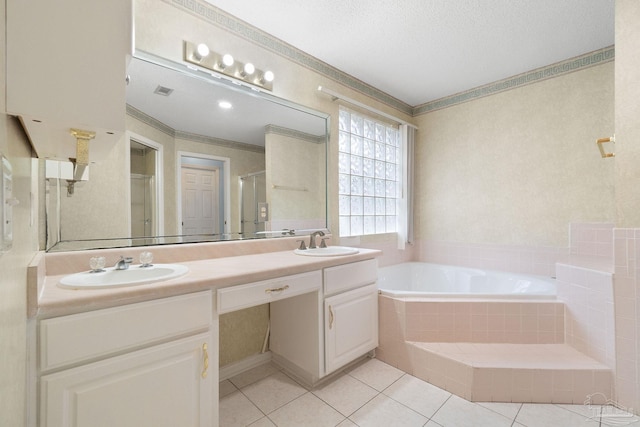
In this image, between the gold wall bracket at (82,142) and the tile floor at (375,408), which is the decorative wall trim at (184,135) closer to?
the gold wall bracket at (82,142)

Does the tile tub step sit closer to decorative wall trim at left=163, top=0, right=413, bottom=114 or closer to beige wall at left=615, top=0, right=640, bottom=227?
beige wall at left=615, top=0, right=640, bottom=227

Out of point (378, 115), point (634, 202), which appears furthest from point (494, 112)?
point (634, 202)

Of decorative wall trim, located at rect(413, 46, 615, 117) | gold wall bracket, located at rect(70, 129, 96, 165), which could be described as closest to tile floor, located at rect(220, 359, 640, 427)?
gold wall bracket, located at rect(70, 129, 96, 165)

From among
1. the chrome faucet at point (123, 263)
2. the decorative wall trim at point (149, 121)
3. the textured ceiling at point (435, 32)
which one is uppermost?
the textured ceiling at point (435, 32)

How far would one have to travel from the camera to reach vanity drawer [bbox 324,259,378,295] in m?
1.70

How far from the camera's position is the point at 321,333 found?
166 centimetres

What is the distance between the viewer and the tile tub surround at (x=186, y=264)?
86 cm

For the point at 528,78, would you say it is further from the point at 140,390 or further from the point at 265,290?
the point at 140,390

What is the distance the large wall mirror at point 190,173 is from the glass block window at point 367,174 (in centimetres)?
47

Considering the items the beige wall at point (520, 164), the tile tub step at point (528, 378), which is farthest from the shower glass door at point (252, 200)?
the beige wall at point (520, 164)

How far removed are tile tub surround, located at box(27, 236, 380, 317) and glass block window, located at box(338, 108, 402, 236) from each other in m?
0.82

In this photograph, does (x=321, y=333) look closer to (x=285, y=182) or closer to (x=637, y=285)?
(x=285, y=182)

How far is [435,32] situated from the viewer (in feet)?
6.52

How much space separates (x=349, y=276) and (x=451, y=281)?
159 centimetres
